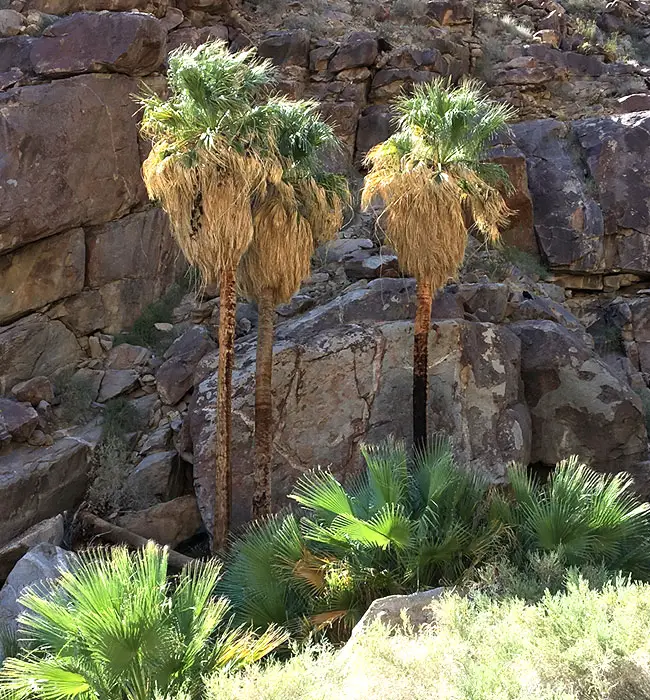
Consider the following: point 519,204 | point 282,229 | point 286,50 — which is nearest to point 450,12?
point 286,50

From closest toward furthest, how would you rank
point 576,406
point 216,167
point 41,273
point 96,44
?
point 216,167
point 576,406
point 41,273
point 96,44

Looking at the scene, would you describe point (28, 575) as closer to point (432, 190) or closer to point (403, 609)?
point (403, 609)

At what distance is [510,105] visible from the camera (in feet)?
77.0

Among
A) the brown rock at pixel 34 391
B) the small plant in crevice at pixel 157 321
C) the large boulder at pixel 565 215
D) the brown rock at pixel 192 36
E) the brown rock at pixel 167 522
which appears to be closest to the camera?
the brown rock at pixel 167 522

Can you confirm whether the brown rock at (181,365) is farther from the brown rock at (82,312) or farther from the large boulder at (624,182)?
the large boulder at (624,182)

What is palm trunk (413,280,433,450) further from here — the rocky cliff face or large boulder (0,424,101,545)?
large boulder (0,424,101,545)

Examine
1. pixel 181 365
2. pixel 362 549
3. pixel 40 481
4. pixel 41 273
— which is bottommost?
pixel 40 481

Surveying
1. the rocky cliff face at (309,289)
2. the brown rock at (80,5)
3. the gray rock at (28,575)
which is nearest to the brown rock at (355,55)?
the rocky cliff face at (309,289)

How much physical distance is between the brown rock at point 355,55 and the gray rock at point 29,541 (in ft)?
53.0

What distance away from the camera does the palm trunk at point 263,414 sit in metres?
11.2

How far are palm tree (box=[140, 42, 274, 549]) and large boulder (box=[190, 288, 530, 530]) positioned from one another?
60.5 inches

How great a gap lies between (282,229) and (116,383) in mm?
6090

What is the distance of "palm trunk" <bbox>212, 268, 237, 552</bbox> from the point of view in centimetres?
1109

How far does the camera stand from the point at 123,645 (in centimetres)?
549
